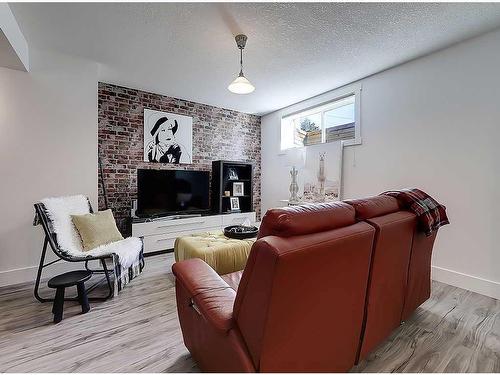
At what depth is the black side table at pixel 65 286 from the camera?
6.27 ft

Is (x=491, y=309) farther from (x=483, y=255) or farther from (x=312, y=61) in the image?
(x=312, y=61)

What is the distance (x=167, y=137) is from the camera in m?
4.14

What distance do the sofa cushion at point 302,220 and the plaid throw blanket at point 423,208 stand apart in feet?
2.34

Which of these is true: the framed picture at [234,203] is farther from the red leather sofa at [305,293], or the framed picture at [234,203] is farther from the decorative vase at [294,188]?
the red leather sofa at [305,293]

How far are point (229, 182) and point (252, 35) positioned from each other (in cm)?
269

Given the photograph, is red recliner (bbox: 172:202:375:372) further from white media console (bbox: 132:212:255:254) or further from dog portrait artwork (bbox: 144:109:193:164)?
dog portrait artwork (bbox: 144:109:193:164)

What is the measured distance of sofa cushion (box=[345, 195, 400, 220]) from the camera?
1.31m

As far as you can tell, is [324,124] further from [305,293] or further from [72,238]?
[72,238]

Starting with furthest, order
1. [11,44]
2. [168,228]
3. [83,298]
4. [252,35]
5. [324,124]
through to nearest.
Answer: [324,124], [168,228], [252,35], [11,44], [83,298]

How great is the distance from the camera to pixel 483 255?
2412 millimetres

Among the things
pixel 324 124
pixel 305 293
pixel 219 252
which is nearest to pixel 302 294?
pixel 305 293

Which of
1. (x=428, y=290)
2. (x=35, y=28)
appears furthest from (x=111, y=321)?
(x=35, y=28)

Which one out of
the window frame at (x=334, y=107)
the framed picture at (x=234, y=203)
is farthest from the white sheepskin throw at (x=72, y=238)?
the window frame at (x=334, y=107)

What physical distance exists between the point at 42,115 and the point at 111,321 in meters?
2.37
